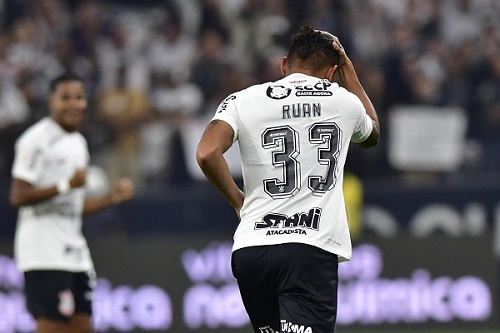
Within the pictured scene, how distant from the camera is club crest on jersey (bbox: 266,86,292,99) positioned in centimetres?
573

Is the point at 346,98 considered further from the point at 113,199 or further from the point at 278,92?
the point at 113,199

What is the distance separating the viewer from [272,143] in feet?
18.6

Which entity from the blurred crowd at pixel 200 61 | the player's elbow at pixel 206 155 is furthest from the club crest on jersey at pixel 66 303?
the blurred crowd at pixel 200 61

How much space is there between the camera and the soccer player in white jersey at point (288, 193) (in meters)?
5.59

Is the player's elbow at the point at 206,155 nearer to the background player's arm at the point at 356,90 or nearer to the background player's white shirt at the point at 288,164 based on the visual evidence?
the background player's white shirt at the point at 288,164

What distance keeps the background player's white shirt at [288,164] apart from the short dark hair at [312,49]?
158 millimetres

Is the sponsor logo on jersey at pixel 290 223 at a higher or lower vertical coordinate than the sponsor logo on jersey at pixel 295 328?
higher

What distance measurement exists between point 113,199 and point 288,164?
3312 mm

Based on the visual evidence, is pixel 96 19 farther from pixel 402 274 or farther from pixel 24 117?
pixel 402 274

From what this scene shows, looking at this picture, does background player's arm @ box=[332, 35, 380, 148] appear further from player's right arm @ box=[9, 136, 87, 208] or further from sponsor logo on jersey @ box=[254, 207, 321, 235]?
player's right arm @ box=[9, 136, 87, 208]

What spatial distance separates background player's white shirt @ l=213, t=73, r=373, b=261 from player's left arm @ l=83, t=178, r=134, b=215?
9.91ft

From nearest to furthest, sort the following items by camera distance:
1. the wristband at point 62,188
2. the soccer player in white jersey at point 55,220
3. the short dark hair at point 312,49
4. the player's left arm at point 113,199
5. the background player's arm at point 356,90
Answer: the short dark hair at point 312,49
the background player's arm at point 356,90
the wristband at point 62,188
the soccer player in white jersey at point 55,220
the player's left arm at point 113,199

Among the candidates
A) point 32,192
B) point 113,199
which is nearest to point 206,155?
point 32,192

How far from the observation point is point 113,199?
8758mm
